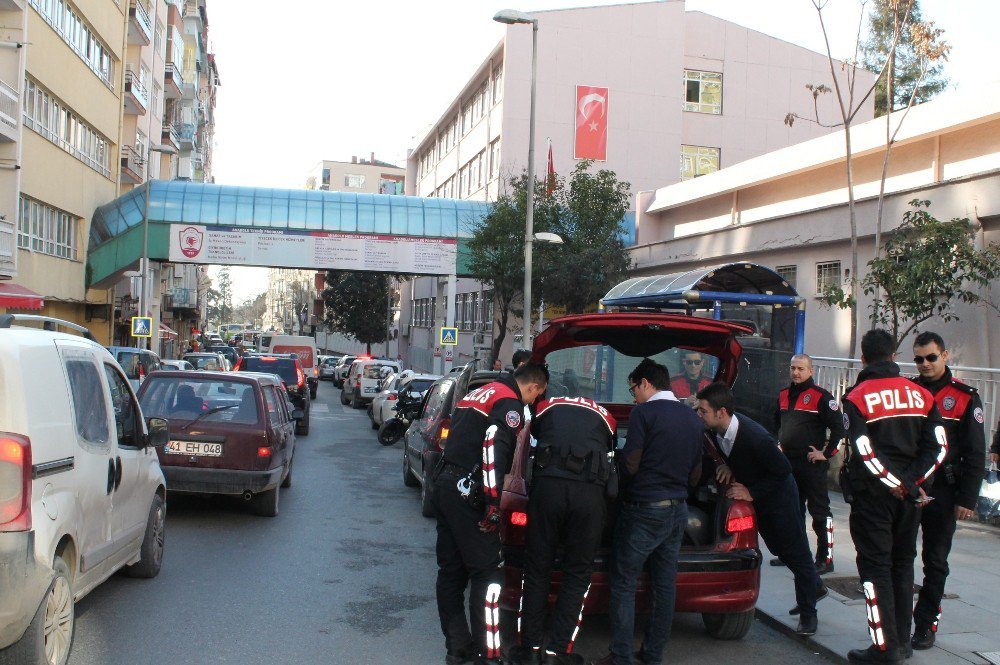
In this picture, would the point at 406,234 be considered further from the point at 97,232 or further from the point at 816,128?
the point at 816,128

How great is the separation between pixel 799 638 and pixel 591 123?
36.3 m

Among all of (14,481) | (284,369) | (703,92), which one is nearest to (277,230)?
(284,369)

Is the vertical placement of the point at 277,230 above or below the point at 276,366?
above

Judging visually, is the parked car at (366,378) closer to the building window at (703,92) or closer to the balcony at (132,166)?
the balcony at (132,166)

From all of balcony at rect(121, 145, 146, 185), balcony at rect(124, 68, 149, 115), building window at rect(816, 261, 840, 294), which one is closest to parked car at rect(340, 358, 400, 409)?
building window at rect(816, 261, 840, 294)

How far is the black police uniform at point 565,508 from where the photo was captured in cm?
528

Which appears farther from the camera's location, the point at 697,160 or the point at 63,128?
the point at 697,160

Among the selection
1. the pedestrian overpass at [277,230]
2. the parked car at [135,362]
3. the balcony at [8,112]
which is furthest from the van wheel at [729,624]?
the pedestrian overpass at [277,230]

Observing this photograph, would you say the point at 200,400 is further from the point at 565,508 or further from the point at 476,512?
the point at 565,508

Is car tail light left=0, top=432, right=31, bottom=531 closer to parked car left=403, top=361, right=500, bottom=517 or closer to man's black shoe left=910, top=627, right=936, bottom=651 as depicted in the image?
parked car left=403, top=361, right=500, bottom=517

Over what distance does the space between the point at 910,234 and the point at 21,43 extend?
21552 millimetres

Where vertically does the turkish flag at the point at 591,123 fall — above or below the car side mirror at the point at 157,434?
above

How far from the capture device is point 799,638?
637cm

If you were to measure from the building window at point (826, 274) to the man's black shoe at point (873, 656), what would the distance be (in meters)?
14.7
